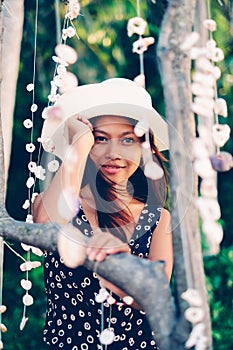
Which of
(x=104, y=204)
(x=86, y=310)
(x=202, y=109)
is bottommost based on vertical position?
(x=86, y=310)

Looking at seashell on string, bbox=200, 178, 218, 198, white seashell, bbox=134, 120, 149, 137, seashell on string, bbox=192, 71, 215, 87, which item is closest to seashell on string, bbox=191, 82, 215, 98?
seashell on string, bbox=192, 71, 215, 87

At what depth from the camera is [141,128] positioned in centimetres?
144

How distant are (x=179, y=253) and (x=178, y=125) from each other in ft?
0.63

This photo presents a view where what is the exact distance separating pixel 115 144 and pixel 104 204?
19cm

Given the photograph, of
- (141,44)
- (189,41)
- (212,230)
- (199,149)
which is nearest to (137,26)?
(141,44)

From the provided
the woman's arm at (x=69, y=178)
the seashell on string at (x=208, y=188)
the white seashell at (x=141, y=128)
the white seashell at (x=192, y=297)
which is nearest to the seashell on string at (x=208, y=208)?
the seashell on string at (x=208, y=188)

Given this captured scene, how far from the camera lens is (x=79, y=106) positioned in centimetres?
151

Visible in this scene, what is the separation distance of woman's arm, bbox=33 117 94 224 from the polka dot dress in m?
0.09

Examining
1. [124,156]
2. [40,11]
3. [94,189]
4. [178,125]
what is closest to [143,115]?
[124,156]

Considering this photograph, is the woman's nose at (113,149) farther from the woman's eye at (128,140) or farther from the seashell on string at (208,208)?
the seashell on string at (208,208)

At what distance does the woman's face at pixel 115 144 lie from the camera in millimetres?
1578

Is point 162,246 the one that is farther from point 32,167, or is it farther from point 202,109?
point 202,109

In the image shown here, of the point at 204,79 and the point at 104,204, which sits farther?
the point at 104,204

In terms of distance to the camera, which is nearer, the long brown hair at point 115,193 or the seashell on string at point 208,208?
the seashell on string at point 208,208
